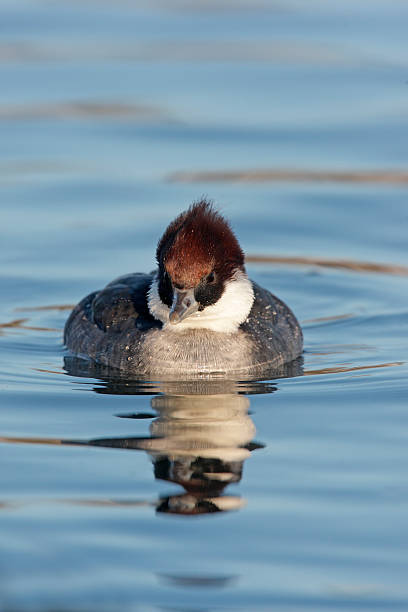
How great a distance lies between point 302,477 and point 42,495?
2072mm

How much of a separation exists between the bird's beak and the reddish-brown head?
0.06m

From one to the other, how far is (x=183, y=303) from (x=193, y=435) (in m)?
1.79

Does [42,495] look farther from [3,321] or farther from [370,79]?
[370,79]

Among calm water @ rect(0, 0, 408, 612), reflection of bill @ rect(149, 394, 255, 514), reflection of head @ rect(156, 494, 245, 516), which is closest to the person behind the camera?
calm water @ rect(0, 0, 408, 612)

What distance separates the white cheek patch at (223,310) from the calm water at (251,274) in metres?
0.76

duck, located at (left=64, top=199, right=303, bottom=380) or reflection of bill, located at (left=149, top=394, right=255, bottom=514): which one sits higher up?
duck, located at (left=64, top=199, right=303, bottom=380)

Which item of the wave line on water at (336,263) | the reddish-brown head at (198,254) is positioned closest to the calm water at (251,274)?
the wave line on water at (336,263)

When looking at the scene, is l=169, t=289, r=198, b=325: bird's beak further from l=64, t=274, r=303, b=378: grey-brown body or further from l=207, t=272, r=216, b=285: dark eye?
l=64, t=274, r=303, b=378: grey-brown body

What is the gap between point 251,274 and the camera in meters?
16.2

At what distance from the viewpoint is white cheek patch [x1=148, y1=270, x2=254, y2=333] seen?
1250 centimetres

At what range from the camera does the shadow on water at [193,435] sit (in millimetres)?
9117

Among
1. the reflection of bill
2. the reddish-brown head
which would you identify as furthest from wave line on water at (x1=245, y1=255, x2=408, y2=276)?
the reflection of bill

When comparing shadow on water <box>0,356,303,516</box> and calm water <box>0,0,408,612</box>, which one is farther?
shadow on water <box>0,356,303,516</box>

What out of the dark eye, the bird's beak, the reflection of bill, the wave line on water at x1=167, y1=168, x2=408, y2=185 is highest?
the wave line on water at x1=167, y1=168, x2=408, y2=185
